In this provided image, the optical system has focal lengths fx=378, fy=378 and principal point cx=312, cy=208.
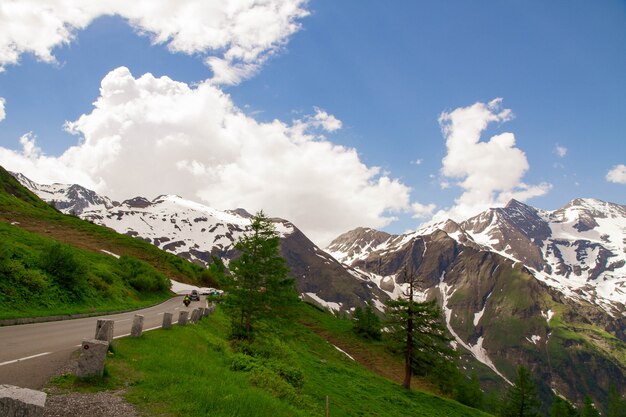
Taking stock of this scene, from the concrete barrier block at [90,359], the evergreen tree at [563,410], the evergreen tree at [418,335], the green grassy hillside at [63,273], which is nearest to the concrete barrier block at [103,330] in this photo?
the concrete barrier block at [90,359]

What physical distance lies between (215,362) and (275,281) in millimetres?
9787

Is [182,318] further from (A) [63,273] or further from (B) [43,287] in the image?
(A) [63,273]

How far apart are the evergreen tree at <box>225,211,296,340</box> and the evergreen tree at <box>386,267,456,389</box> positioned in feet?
57.3

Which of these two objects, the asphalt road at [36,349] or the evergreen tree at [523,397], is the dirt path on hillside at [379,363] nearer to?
the evergreen tree at [523,397]

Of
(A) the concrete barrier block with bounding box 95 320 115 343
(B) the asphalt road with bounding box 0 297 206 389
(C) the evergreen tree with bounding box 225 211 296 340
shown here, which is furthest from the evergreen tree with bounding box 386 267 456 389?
(A) the concrete barrier block with bounding box 95 320 115 343

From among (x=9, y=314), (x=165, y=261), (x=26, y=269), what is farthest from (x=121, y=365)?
(x=165, y=261)

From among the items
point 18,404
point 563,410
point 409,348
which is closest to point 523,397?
point 563,410

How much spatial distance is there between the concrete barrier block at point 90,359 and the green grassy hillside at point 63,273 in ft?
42.4

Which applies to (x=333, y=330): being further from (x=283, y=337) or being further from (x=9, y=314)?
(x=9, y=314)

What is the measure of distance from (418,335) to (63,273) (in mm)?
32479

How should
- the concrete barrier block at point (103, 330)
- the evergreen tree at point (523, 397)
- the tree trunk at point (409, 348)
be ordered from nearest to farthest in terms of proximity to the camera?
the concrete barrier block at point (103, 330) < the tree trunk at point (409, 348) < the evergreen tree at point (523, 397)

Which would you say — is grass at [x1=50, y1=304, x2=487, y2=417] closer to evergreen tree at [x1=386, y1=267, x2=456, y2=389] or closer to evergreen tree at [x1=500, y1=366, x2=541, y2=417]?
evergreen tree at [x1=386, y1=267, x2=456, y2=389]

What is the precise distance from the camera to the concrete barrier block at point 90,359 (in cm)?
1041

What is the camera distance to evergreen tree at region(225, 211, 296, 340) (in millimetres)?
24547
